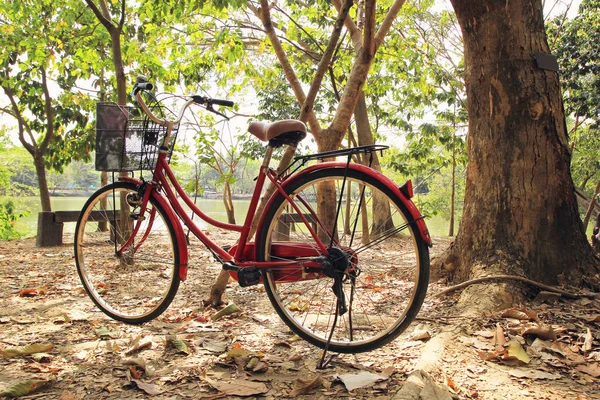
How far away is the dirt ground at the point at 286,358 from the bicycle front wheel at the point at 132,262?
0.16 m

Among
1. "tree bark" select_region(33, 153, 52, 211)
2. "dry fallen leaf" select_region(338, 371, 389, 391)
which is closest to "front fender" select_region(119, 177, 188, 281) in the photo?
"dry fallen leaf" select_region(338, 371, 389, 391)

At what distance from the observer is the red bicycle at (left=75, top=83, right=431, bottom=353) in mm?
2020

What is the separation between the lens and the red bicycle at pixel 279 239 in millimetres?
2020

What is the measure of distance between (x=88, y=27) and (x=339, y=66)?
4023mm

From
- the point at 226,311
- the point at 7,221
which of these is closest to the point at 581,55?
the point at 226,311

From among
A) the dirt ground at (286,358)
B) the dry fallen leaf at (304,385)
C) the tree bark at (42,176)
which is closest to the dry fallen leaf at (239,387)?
the dirt ground at (286,358)

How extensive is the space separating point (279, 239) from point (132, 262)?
3.55 ft

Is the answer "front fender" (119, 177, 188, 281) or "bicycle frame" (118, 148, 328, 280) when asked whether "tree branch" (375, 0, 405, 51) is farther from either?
"front fender" (119, 177, 188, 281)

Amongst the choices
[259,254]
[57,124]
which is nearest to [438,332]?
[259,254]

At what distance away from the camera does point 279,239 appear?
8.19 ft

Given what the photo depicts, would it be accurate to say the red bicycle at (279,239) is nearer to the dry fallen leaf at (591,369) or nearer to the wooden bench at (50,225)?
the dry fallen leaf at (591,369)

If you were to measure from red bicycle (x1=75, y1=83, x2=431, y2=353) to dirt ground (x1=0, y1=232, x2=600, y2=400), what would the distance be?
0.16 m

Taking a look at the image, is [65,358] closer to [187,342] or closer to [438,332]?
[187,342]

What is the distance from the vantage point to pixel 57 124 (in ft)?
30.4
